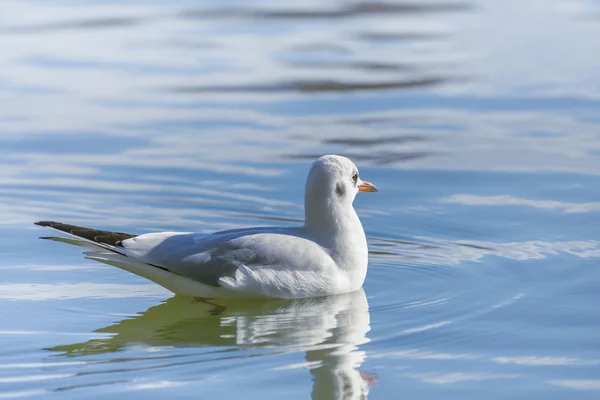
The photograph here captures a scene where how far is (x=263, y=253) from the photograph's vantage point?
26.1 feet

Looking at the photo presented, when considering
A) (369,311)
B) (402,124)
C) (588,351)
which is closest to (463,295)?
(369,311)

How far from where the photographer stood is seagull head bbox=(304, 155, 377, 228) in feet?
26.9

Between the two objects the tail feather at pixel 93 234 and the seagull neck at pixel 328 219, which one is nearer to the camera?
the tail feather at pixel 93 234

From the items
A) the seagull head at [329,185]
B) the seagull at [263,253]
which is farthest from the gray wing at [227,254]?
the seagull head at [329,185]

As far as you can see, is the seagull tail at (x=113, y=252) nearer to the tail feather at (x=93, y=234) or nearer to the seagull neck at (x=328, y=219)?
the tail feather at (x=93, y=234)

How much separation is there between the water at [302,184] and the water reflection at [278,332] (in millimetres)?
20

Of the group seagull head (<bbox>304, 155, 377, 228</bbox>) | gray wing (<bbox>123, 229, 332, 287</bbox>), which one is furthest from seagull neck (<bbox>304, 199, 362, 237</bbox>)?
gray wing (<bbox>123, 229, 332, 287</bbox>)

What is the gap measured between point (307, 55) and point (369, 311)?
915 centimetres

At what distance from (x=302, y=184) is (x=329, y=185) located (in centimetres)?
282

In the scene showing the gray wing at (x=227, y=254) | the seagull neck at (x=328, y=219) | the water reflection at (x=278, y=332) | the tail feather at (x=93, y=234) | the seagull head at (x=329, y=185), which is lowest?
the water reflection at (x=278, y=332)

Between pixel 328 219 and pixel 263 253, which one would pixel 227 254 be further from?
pixel 328 219

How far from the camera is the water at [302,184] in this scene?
22.5ft

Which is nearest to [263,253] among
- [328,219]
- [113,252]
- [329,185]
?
[328,219]

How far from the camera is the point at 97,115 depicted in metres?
13.8
